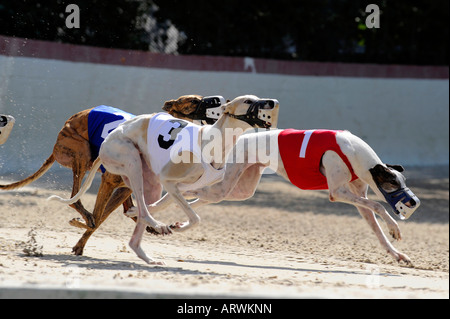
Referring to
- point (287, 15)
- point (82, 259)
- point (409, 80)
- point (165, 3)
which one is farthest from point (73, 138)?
point (409, 80)

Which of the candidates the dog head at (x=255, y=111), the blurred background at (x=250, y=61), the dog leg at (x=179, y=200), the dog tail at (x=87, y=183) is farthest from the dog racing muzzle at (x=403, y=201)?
the blurred background at (x=250, y=61)

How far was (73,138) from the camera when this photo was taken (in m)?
7.32

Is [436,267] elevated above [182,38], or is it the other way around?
[182,38]

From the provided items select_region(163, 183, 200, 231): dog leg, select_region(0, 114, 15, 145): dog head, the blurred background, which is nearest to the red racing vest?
select_region(163, 183, 200, 231): dog leg

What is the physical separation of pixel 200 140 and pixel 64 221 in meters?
3.82

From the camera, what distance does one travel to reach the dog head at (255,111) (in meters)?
5.99

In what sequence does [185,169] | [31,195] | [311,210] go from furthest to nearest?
[311,210]
[31,195]
[185,169]

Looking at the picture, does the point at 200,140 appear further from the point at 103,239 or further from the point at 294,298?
the point at 103,239

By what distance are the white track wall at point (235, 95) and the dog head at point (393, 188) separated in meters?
4.37

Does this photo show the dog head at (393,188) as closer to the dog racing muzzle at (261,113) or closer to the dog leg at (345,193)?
the dog leg at (345,193)

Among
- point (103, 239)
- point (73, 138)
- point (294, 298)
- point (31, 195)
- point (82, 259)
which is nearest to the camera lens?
point (294, 298)

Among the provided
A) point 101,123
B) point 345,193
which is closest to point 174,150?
point 101,123

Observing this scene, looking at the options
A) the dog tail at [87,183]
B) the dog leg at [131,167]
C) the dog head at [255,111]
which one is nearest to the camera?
the dog head at [255,111]

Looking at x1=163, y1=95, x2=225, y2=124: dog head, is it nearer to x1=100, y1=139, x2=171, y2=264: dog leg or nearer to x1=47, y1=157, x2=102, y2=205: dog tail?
x1=100, y1=139, x2=171, y2=264: dog leg
